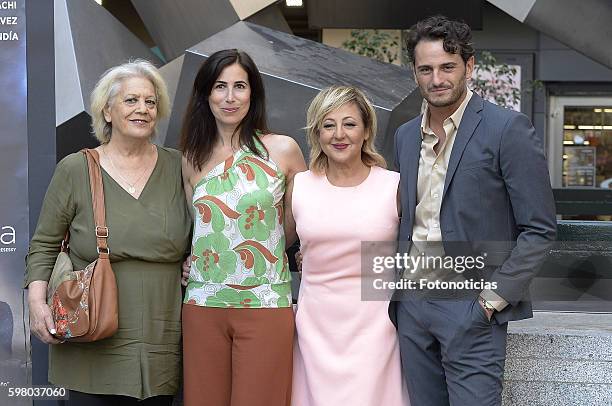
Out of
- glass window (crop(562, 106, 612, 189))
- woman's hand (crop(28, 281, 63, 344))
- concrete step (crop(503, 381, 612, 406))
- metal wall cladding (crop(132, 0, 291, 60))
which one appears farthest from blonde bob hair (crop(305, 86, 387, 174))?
glass window (crop(562, 106, 612, 189))

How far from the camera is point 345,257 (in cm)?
345

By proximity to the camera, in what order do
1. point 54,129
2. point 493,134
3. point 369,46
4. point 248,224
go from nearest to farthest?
point 493,134 < point 248,224 < point 54,129 < point 369,46

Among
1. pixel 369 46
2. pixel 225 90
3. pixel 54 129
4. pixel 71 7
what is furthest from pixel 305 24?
pixel 225 90

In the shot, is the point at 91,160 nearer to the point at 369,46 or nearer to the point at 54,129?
the point at 54,129

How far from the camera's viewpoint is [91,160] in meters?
3.59

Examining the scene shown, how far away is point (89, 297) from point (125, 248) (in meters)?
0.23

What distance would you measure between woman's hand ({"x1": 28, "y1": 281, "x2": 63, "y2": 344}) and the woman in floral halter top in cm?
52

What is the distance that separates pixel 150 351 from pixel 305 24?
5.38 meters

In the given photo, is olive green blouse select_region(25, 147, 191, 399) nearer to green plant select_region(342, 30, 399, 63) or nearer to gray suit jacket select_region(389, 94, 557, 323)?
gray suit jacket select_region(389, 94, 557, 323)

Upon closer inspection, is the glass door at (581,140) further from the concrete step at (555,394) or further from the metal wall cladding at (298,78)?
the concrete step at (555,394)

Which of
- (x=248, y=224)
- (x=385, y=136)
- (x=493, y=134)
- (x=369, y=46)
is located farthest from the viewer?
(x=369, y=46)

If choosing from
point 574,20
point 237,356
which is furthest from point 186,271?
point 574,20

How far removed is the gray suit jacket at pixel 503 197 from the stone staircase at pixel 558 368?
1051mm

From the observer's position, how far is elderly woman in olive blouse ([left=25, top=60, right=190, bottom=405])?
11.6 feet
